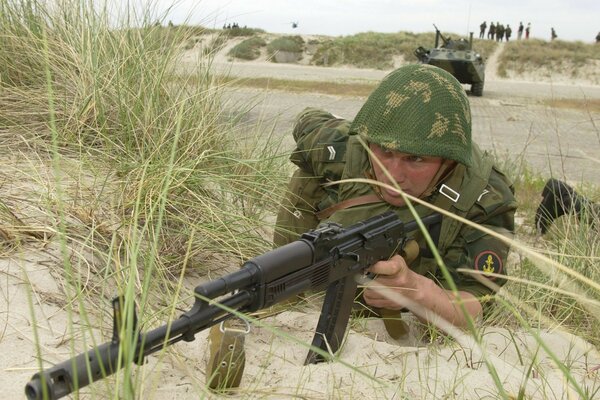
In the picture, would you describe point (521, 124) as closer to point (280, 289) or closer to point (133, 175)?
point (133, 175)

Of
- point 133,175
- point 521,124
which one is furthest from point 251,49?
point 133,175

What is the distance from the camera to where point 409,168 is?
2.49 meters

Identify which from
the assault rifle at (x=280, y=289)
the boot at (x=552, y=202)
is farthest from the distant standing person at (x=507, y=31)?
the assault rifle at (x=280, y=289)

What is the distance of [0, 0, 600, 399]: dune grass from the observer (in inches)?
93.9

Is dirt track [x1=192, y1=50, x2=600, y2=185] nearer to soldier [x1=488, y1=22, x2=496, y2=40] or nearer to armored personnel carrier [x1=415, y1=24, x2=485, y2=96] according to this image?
armored personnel carrier [x1=415, y1=24, x2=485, y2=96]

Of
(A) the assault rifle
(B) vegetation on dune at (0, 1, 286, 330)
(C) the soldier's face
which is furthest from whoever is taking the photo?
(B) vegetation on dune at (0, 1, 286, 330)

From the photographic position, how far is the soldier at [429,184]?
7.89 ft

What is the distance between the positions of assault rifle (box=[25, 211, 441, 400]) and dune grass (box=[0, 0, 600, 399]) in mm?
272

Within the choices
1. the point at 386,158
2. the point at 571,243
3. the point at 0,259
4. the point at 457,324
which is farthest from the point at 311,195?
the point at 0,259

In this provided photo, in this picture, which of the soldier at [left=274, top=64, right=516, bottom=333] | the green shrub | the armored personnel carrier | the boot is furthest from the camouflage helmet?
the green shrub

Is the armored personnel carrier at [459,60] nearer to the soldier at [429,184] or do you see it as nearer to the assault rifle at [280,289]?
the soldier at [429,184]

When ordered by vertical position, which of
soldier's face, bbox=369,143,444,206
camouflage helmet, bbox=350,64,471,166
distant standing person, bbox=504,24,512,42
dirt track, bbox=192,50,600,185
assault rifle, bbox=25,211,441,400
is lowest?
dirt track, bbox=192,50,600,185

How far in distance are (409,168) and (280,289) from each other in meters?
0.91

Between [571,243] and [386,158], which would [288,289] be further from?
[571,243]
